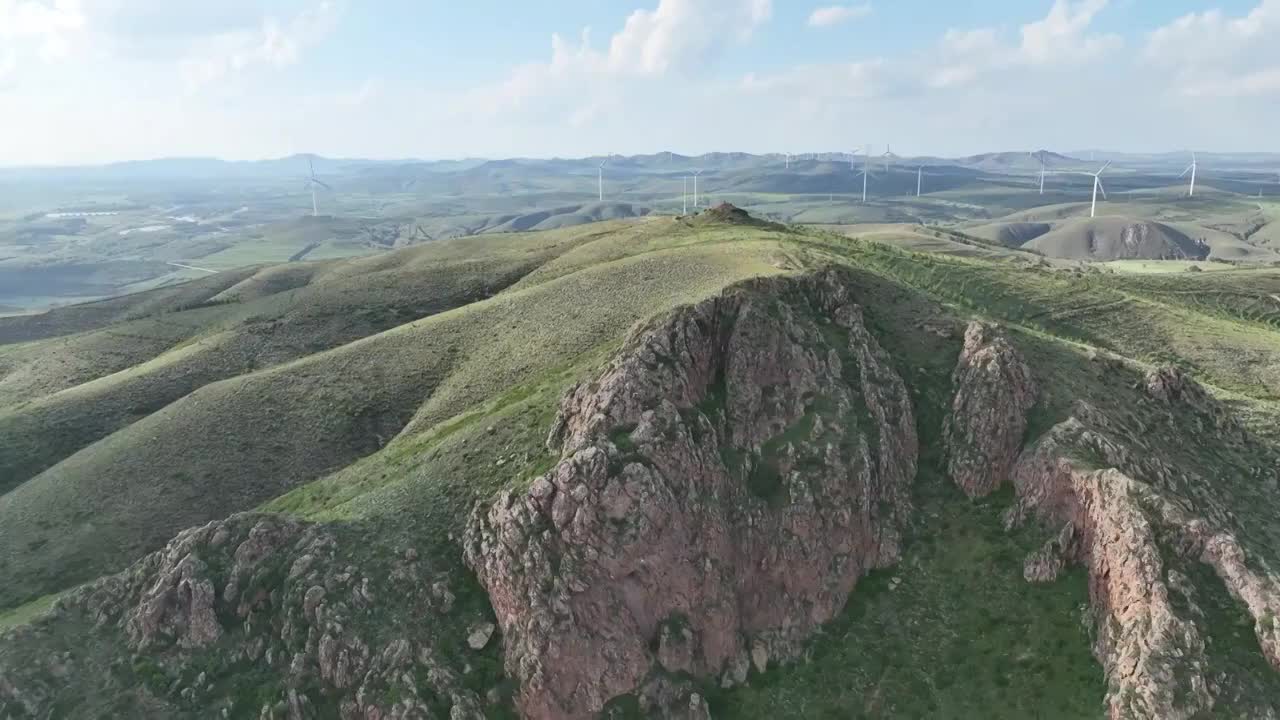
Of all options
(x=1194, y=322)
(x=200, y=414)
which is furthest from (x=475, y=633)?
(x=1194, y=322)

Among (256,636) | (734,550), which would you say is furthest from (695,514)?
(256,636)

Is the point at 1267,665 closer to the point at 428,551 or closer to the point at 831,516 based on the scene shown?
the point at 831,516

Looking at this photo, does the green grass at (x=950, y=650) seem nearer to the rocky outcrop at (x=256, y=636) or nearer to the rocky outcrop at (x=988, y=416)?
the rocky outcrop at (x=988, y=416)

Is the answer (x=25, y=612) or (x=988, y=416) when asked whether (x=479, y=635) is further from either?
(x=988, y=416)

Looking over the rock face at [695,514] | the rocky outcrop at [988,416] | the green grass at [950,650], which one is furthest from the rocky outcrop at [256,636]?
the rocky outcrop at [988,416]

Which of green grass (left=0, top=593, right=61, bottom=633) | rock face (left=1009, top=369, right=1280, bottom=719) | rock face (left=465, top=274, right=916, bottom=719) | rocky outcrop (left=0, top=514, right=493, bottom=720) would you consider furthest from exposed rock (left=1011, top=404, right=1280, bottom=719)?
green grass (left=0, top=593, right=61, bottom=633)

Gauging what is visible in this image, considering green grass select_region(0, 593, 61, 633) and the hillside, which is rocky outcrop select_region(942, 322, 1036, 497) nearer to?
the hillside

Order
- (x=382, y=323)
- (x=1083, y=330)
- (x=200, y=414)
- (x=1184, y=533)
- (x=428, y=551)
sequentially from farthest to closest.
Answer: (x=382, y=323) → (x=1083, y=330) → (x=200, y=414) → (x=428, y=551) → (x=1184, y=533)
